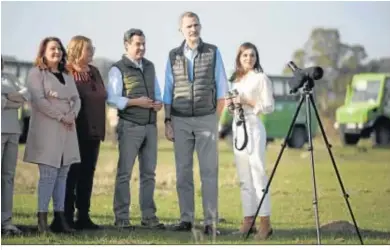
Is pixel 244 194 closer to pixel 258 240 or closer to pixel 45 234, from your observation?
pixel 258 240

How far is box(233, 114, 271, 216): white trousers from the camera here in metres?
4.65

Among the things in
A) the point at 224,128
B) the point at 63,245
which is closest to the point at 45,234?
the point at 63,245

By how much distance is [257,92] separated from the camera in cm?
470

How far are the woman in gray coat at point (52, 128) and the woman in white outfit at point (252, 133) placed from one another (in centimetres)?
98

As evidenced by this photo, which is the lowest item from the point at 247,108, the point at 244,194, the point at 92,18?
the point at 244,194

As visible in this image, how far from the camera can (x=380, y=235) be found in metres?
4.84

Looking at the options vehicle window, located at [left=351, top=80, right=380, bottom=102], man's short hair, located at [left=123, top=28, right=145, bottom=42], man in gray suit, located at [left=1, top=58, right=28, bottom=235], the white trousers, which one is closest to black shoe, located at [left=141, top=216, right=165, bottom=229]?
the white trousers

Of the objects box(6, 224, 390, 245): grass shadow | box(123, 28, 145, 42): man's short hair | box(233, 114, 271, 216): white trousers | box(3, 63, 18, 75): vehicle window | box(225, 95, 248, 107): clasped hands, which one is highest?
box(123, 28, 145, 42): man's short hair

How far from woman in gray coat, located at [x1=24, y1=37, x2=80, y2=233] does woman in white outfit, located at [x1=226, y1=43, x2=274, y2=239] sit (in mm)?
984

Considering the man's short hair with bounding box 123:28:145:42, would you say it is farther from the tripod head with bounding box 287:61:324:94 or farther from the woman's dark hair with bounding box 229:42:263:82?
the tripod head with bounding box 287:61:324:94

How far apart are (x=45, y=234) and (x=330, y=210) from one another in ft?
6.54

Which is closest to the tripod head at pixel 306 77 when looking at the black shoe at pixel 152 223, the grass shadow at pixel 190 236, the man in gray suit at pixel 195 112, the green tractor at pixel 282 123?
the man in gray suit at pixel 195 112

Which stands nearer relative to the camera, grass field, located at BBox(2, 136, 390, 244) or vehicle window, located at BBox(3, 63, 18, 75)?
grass field, located at BBox(2, 136, 390, 244)

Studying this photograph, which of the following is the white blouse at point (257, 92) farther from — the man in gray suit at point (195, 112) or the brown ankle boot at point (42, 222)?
the brown ankle boot at point (42, 222)
